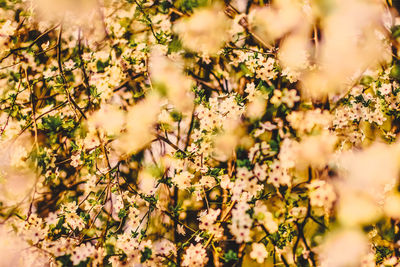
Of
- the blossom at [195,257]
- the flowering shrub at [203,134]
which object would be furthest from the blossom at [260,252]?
the blossom at [195,257]

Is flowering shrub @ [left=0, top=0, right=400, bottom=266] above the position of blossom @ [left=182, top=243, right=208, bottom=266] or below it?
above

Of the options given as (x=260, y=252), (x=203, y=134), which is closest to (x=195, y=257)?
(x=260, y=252)

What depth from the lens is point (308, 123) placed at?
5.07 ft

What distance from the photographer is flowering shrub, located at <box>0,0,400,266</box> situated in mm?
1407

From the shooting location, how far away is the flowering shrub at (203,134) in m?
1.41

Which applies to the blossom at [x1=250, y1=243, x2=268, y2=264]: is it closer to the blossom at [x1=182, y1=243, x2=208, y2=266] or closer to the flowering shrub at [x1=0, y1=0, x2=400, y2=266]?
the flowering shrub at [x1=0, y1=0, x2=400, y2=266]

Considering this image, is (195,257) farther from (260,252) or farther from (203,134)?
(203,134)

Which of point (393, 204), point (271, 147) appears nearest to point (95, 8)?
point (271, 147)

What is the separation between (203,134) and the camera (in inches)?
56.9

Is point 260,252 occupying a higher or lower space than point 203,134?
lower

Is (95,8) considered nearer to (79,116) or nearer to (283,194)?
(79,116)

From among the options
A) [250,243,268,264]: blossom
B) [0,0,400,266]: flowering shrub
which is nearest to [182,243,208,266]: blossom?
[0,0,400,266]: flowering shrub

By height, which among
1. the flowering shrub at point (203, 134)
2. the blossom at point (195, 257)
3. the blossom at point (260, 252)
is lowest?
the blossom at point (260, 252)

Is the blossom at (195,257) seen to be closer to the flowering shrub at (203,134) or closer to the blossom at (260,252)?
the flowering shrub at (203,134)
